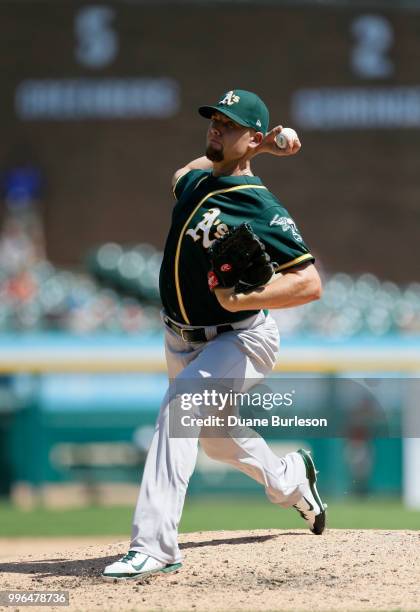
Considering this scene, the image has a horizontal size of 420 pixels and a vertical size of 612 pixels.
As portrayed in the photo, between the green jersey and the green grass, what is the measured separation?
8.40 feet

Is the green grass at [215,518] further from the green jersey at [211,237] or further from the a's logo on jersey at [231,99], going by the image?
the a's logo on jersey at [231,99]

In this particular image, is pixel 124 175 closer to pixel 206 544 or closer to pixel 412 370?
pixel 412 370

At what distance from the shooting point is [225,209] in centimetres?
381

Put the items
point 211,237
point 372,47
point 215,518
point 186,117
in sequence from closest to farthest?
1. point 211,237
2. point 215,518
3. point 372,47
4. point 186,117

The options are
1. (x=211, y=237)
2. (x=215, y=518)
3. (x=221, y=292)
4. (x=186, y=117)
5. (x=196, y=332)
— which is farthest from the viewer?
(x=186, y=117)

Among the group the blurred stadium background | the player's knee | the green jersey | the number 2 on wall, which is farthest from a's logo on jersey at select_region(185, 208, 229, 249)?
the number 2 on wall

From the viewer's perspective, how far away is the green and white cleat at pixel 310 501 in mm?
4285

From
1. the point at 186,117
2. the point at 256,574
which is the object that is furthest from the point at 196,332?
the point at 186,117

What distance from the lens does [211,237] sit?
12.4ft

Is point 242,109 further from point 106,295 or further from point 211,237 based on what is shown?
point 106,295

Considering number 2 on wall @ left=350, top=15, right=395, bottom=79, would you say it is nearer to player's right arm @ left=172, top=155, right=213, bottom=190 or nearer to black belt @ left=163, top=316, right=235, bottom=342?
player's right arm @ left=172, top=155, right=213, bottom=190

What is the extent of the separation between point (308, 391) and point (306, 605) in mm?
4156

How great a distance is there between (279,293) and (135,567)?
39.2 inches

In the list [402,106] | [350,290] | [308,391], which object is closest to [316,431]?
[308,391]
